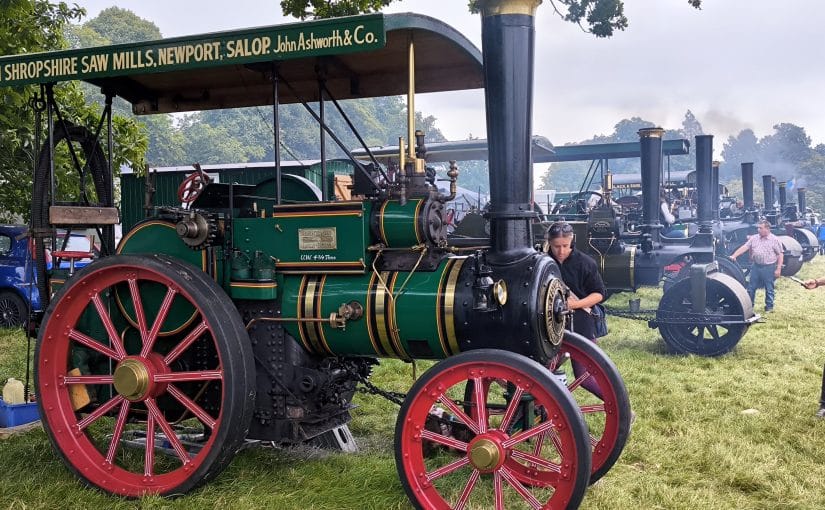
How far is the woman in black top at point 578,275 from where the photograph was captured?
4.20 meters

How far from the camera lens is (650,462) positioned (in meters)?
3.71

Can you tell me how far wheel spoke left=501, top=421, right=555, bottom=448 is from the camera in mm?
2555

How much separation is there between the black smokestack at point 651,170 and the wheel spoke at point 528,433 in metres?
5.92

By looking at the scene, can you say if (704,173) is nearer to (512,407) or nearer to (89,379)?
(512,407)

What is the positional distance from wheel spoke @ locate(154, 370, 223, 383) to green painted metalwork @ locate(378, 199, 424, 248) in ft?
2.96

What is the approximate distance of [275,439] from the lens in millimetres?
3240

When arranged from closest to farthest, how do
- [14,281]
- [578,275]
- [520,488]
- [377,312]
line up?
[520,488]
[377,312]
[578,275]
[14,281]

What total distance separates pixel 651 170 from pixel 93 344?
6393 millimetres

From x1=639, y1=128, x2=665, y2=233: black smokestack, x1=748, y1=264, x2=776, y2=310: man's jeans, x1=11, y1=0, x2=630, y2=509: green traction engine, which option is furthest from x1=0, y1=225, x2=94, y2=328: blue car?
x1=748, y1=264, x2=776, y2=310: man's jeans

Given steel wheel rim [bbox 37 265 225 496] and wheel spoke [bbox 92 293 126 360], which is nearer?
steel wheel rim [bbox 37 265 225 496]

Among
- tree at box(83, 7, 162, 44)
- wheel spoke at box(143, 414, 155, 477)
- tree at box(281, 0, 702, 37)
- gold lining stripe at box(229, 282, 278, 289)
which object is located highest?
tree at box(83, 7, 162, 44)

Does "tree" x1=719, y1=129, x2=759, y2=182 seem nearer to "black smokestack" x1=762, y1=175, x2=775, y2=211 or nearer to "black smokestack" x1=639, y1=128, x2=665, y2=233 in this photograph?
"black smokestack" x1=762, y1=175, x2=775, y2=211

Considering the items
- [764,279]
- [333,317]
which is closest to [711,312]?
[764,279]

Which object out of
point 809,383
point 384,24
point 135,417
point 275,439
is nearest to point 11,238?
point 135,417
